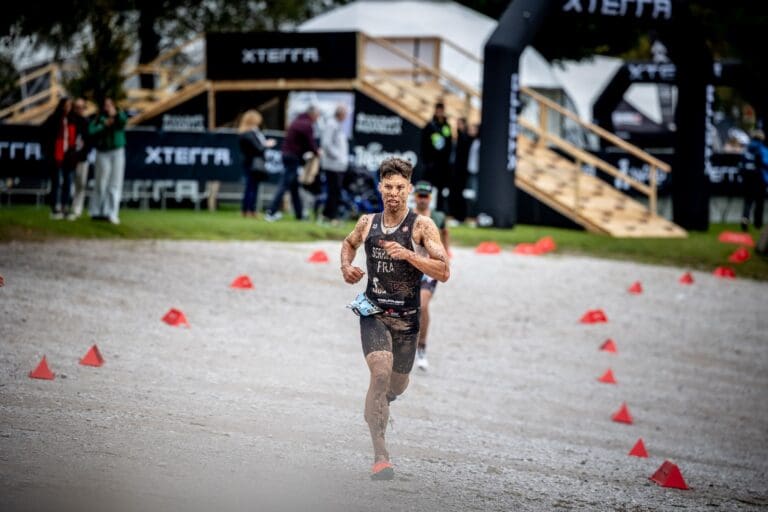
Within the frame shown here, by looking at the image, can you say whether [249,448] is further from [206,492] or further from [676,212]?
[676,212]

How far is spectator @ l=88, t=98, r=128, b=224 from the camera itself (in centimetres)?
1908

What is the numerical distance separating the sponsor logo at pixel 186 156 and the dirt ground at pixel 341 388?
5.63 m

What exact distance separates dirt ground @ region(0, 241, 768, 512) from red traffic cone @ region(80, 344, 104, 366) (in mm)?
97

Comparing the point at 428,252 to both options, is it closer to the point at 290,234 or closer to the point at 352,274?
the point at 352,274

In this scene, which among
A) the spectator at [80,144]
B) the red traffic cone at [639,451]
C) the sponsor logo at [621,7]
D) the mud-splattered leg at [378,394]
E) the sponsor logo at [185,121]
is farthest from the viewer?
the sponsor logo at [185,121]

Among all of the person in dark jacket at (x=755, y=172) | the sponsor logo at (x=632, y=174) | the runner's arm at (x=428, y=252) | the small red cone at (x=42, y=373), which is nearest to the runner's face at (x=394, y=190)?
the runner's arm at (x=428, y=252)

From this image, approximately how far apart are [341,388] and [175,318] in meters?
2.64

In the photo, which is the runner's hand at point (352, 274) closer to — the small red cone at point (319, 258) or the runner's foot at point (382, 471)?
the runner's foot at point (382, 471)

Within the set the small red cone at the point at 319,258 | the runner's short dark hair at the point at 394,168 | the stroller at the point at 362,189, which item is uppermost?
the runner's short dark hair at the point at 394,168

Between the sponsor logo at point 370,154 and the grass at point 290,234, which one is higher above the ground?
the sponsor logo at point 370,154

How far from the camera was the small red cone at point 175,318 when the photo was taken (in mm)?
12836

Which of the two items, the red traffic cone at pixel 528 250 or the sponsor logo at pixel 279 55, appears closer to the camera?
the red traffic cone at pixel 528 250

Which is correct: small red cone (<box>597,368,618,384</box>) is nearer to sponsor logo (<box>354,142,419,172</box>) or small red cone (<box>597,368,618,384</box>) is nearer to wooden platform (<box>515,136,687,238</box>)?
wooden platform (<box>515,136,687,238</box>)

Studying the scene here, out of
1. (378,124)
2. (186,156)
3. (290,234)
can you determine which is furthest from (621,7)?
(186,156)
